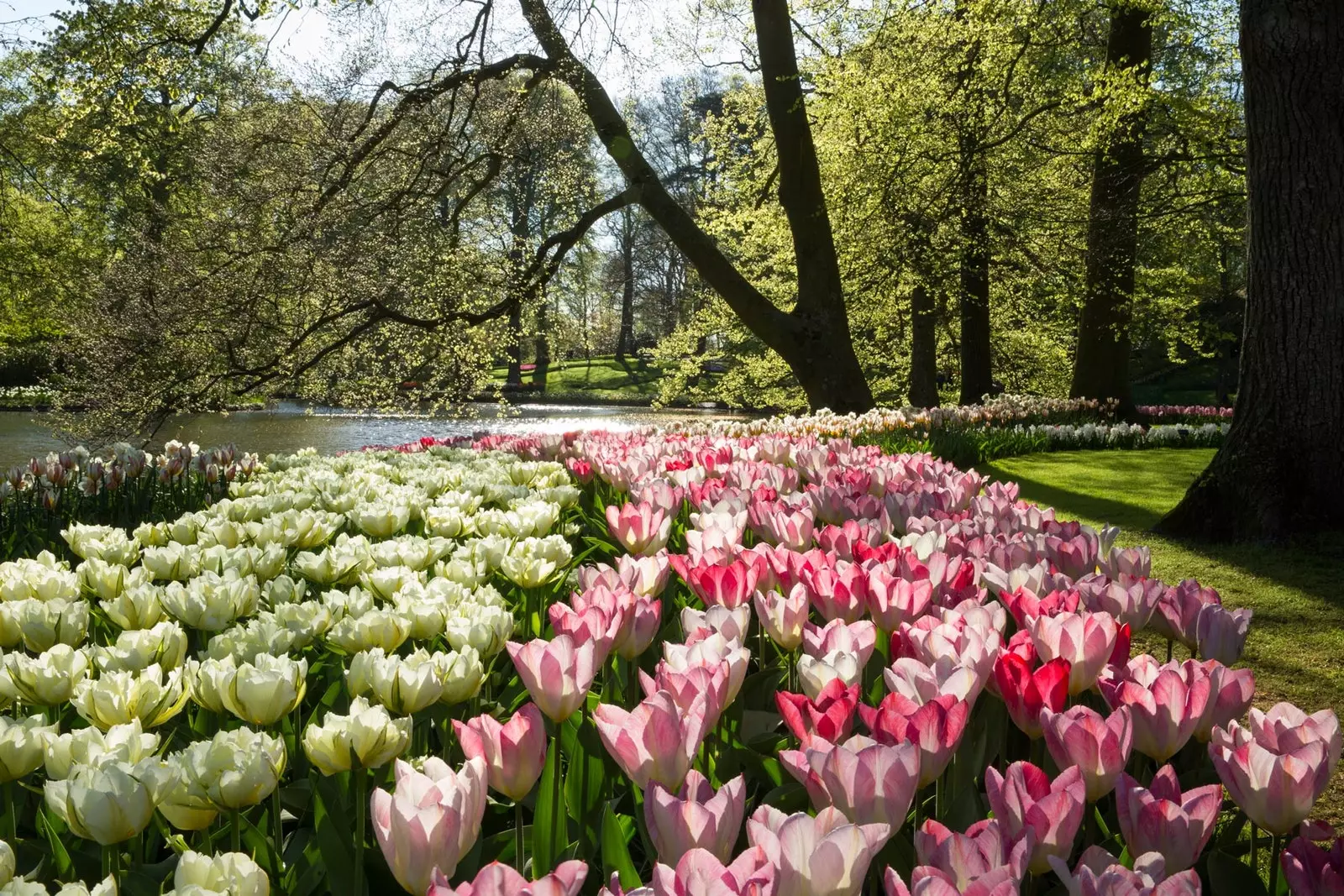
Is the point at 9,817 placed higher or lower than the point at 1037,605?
lower

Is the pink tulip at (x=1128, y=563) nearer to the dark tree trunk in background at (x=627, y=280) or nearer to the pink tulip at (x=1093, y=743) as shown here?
the pink tulip at (x=1093, y=743)

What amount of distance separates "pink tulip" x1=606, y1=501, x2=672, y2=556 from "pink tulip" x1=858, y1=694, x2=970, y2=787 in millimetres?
1462

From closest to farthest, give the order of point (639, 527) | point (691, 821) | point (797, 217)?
point (691, 821)
point (639, 527)
point (797, 217)

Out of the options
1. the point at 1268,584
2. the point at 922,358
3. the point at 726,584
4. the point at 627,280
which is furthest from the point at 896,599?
the point at 627,280

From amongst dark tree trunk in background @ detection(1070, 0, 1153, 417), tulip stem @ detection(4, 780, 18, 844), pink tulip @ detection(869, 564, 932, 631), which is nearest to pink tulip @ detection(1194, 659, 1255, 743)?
pink tulip @ detection(869, 564, 932, 631)

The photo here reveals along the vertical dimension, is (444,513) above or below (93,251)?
below

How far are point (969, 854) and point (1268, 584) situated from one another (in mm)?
4455

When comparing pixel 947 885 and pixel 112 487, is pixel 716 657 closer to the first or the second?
pixel 947 885

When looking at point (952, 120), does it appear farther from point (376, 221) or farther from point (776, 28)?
point (376, 221)

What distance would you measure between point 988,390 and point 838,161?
16.4 ft

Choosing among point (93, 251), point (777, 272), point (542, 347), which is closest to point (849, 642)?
point (777, 272)

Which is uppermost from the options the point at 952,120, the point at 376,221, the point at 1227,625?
the point at 952,120

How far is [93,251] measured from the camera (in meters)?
27.7

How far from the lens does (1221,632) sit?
1866 mm
